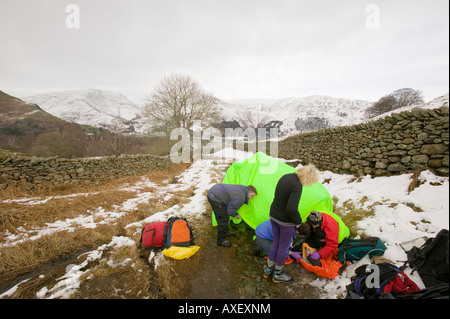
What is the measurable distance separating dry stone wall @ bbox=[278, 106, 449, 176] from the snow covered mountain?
2961 centimetres

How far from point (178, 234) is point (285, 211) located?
2335 millimetres

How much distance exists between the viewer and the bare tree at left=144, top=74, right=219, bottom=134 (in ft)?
68.7

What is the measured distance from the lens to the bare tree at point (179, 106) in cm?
2094

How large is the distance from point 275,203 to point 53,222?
20.1 feet

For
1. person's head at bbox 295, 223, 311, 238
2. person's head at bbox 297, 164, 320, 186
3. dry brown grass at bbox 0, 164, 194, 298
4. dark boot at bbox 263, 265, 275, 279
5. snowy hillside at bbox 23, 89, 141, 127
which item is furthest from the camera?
snowy hillside at bbox 23, 89, 141, 127

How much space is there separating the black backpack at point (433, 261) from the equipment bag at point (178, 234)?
3616 millimetres

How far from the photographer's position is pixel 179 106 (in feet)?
71.5

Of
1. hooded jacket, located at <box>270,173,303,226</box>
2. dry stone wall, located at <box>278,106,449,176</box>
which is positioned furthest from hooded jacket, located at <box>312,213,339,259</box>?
dry stone wall, located at <box>278,106,449,176</box>

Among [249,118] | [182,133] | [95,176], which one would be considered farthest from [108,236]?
[249,118]

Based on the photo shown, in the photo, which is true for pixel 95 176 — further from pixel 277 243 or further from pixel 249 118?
pixel 249 118

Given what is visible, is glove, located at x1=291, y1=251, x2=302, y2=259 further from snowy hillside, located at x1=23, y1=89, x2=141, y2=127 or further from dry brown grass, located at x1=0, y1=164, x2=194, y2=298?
snowy hillside, located at x1=23, y1=89, x2=141, y2=127

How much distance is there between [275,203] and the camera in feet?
8.78

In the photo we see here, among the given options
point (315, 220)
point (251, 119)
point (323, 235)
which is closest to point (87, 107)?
point (251, 119)

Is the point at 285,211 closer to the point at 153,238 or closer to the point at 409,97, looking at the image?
the point at 153,238
